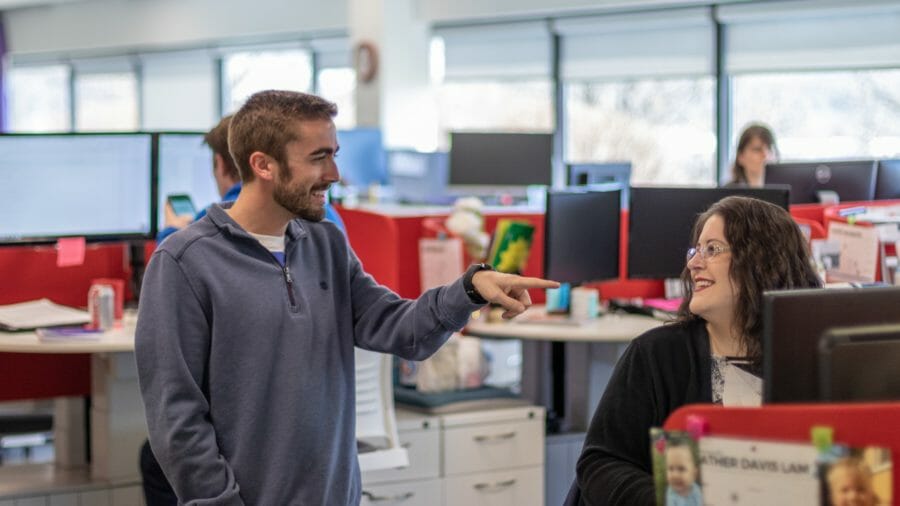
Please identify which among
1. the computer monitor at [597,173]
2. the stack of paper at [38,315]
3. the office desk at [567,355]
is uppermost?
the computer monitor at [597,173]

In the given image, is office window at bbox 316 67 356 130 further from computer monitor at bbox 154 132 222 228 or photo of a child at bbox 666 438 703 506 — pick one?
photo of a child at bbox 666 438 703 506

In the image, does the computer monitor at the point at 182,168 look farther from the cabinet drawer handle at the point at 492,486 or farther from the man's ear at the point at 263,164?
the man's ear at the point at 263,164

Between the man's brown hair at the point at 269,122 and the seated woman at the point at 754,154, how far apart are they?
158 inches

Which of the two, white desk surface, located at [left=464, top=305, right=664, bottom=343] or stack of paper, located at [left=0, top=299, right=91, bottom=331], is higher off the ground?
stack of paper, located at [left=0, top=299, right=91, bottom=331]

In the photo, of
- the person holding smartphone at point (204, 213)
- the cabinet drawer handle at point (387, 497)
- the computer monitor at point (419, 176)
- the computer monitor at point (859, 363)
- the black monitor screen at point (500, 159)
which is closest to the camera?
the computer monitor at point (859, 363)

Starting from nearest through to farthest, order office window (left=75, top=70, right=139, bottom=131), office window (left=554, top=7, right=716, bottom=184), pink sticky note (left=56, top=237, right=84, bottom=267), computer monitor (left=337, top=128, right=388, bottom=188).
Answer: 1. pink sticky note (left=56, top=237, right=84, bottom=267)
2. computer monitor (left=337, top=128, right=388, bottom=188)
3. office window (left=554, top=7, right=716, bottom=184)
4. office window (left=75, top=70, right=139, bottom=131)

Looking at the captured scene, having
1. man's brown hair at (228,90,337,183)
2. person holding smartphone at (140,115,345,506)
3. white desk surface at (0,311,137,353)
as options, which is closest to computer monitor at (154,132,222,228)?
white desk surface at (0,311,137,353)

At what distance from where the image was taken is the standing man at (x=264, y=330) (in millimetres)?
1984

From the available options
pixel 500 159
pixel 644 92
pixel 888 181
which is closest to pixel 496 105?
pixel 644 92

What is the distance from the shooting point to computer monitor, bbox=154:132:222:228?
4.04 metres

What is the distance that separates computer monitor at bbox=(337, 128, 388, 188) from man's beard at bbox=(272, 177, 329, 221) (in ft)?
20.0

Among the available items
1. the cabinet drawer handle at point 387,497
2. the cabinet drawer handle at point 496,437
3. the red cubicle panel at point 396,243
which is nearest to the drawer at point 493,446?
the cabinet drawer handle at point 496,437

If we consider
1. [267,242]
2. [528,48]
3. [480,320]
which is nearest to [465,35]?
[528,48]

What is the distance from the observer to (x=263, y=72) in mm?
12031
